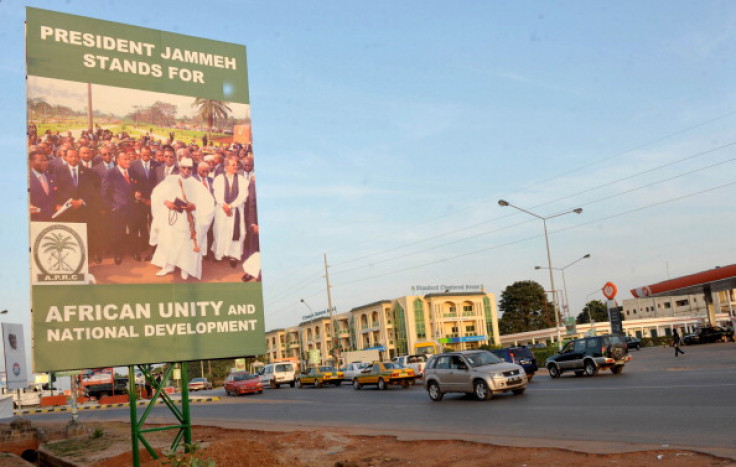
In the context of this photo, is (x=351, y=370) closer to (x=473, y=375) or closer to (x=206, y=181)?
(x=473, y=375)

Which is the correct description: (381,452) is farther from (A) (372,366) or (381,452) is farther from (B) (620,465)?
(A) (372,366)

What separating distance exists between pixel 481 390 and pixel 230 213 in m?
13.6

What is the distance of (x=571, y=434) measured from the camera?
39.9ft

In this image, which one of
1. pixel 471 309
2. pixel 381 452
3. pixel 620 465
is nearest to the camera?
pixel 620 465

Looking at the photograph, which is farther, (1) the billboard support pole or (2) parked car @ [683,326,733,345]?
(2) parked car @ [683,326,733,345]

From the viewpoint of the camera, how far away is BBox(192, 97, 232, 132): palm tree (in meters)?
10.4

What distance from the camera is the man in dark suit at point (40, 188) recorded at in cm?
883

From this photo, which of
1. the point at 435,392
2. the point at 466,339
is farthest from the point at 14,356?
the point at 466,339

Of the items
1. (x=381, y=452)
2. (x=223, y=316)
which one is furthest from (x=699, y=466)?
(x=223, y=316)

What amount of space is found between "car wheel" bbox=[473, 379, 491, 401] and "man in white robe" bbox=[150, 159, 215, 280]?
13.5 meters

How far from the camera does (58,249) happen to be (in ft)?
29.6

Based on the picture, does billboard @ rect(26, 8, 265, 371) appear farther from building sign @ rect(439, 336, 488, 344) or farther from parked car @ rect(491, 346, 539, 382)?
building sign @ rect(439, 336, 488, 344)

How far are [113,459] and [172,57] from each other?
789 centimetres

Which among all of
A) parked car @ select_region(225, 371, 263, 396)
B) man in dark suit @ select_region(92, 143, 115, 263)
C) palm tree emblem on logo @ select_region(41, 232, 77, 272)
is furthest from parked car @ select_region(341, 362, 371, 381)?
palm tree emblem on logo @ select_region(41, 232, 77, 272)
